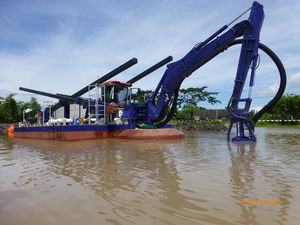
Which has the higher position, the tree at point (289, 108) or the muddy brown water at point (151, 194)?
the tree at point (289, 108)

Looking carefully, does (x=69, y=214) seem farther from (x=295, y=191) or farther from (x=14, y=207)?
(x=295, y=191)

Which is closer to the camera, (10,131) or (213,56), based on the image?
(213,56)

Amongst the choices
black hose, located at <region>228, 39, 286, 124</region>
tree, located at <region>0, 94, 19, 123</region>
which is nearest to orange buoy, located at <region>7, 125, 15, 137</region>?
tree, located at <region>0, 94, 19, 123</region>

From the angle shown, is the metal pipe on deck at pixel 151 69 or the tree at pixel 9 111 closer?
the metal pipe on deck at pixel 151 69

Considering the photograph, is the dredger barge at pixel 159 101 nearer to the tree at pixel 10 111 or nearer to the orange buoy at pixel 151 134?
the orange buoy at pixel 151 134

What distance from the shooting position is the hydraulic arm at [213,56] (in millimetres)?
11570

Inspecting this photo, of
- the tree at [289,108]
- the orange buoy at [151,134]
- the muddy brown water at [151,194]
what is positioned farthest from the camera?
the tree at [289,108]

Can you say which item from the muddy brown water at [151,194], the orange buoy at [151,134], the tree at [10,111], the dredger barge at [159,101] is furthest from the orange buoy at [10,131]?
the muddy brown water at [151,194]

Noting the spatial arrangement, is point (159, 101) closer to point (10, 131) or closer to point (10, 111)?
point (10, 131)

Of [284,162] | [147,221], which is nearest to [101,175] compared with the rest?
[147,221]

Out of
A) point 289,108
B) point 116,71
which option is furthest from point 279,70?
point 289,108

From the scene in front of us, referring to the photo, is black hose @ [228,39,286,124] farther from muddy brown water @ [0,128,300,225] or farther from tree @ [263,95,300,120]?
tree @ [263,95,300,120]

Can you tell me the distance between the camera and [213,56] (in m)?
12.9

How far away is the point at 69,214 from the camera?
2510 millimetres
